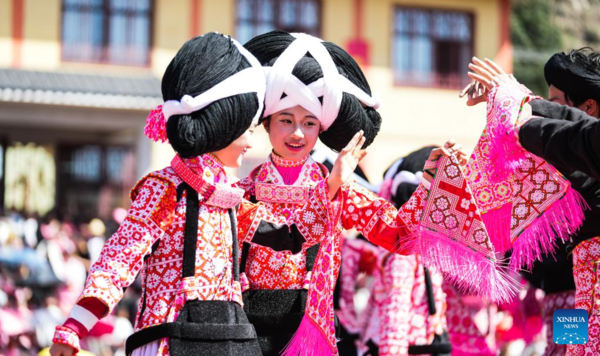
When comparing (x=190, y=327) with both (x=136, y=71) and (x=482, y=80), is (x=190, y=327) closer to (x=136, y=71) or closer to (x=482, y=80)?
(x=482, y=80)

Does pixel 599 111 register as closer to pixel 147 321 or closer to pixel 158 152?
pixel 147 321

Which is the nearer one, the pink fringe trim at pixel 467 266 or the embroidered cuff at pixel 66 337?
the embroidered cuff at pixel 66 337

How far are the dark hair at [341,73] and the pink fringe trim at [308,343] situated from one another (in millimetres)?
780

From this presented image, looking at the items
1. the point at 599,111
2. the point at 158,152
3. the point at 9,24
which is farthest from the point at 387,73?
the point at 599,111

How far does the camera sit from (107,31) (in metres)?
17.0

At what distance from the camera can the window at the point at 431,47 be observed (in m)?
18.6

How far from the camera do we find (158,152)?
16.8 metres

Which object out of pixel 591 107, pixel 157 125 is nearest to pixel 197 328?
pixel 157 125

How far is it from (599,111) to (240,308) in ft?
6.03

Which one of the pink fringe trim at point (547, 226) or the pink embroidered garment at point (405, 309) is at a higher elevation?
the pink fringe trim at point (547, 226)

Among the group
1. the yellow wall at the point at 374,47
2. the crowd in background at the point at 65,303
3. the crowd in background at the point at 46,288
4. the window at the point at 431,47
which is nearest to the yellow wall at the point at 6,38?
the yellow wall at the point at 374,47

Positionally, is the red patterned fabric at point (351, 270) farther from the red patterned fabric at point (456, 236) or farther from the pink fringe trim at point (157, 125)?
the pink fringe trim at point (157, 125)

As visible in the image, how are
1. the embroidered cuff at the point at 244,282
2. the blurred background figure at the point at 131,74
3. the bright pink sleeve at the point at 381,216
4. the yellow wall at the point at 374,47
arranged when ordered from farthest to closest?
the yellow wall at the point at 374,47
the blurred background figure at the point at 131,74
the embroidered cuff at the point at 244,282
the bright pink sleeve at the point at 381,216

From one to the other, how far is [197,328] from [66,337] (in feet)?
1.46
